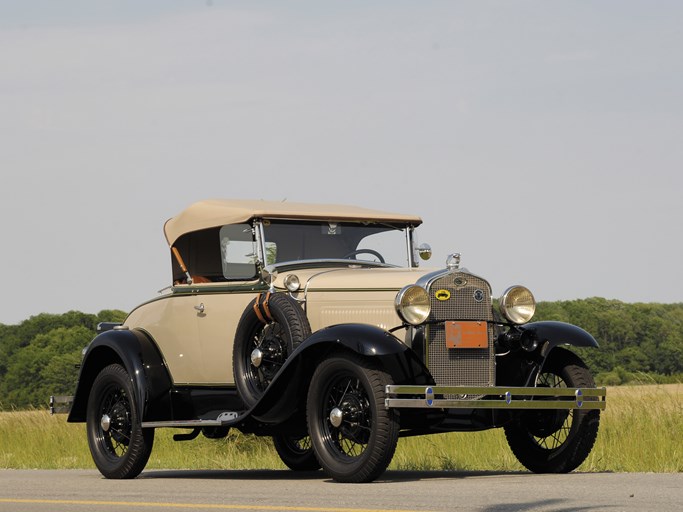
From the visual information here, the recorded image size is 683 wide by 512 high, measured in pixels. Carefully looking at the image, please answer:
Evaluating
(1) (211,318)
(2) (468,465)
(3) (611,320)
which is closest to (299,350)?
(1) (211,318)

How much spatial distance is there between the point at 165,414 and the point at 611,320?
113 feet

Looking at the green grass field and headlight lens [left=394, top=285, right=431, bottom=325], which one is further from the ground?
headlight lens [left=394, top=285, right=431, bottom=325]

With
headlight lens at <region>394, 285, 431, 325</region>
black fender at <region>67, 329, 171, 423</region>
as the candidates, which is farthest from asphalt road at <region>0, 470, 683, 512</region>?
headlight lens at <region>394, 285, 431, 325</region>

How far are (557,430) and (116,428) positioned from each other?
160 inches

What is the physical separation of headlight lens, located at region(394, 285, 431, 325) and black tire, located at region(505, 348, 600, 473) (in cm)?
124

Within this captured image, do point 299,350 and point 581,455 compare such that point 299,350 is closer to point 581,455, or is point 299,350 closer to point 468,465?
point 581,455

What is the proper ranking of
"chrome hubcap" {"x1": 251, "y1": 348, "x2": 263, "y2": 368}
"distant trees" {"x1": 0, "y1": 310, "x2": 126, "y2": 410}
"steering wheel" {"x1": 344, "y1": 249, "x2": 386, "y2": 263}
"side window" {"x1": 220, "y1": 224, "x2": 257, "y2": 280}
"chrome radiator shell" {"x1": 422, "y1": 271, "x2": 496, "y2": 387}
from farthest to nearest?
1. "distant trees" {"x1": 0, "y1": 310, "x2": 126, "y2": 410}
2. "steering wheel" {"x1": 344, "y1": 249, "x2": 386, "y2": 263}
3. "side window" {"x1": 220, "y1": 224, "x2": 257, "y2": 280}
4. "chrome hubcap" {"x1": 251, "y1": 348, "x2": 263, "y2": 368}
5. "chrome radiator shell" {"x1": 422, "y1": 271, "x2": 496, "y2": 387}

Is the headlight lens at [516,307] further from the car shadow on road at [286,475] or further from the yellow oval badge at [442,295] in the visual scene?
the car shadow on road at [286,475]

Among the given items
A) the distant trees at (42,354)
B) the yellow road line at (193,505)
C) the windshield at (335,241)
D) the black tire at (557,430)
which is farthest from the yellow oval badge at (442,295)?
the distant trees at (42,354)

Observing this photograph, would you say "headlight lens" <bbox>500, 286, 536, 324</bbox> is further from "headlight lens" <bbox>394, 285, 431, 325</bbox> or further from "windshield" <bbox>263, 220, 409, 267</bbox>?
"windshield" <bbox>263, 220, 409, 267</bbox>

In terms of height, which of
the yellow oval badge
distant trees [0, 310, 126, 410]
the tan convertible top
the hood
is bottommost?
distant trees [0, 310, 126, 410]

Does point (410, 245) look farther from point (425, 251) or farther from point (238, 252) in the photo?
point (238, 252)

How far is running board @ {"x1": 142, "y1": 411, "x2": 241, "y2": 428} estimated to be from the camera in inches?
405

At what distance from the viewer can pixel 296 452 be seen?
12.3 metres
